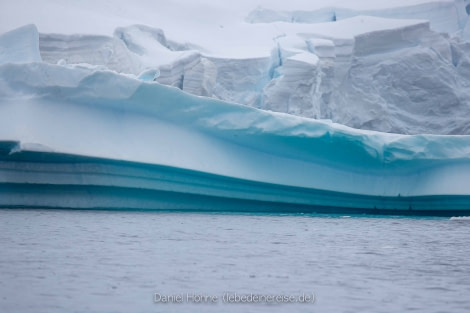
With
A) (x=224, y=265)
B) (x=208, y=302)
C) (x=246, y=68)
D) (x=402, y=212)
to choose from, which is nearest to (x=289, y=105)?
(x=246, y=68)

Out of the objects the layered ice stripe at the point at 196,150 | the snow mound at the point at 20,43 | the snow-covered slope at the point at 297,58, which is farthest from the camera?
the snow-covered slope at the point at 297,58

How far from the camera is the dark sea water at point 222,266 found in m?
3.18

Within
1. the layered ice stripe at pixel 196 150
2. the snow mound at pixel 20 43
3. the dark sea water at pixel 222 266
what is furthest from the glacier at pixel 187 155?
the snow mound at pixel 20 43

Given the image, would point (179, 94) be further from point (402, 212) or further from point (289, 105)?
point (289, 105)

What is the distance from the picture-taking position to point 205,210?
26.3 ft

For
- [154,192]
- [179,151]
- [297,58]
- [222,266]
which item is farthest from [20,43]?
[222,266]

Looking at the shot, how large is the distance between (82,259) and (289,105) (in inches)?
306

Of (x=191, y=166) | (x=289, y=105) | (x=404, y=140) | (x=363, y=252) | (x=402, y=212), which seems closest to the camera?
(x=363, y=252)

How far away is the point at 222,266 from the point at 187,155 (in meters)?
3.28

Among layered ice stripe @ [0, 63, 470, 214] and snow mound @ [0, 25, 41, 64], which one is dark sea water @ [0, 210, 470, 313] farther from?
snow mound @ [0, 25, 41, 64]

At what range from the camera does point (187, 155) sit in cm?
730

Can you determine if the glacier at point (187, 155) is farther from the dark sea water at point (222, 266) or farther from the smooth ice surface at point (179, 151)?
the dark sea water at point (222, 266)

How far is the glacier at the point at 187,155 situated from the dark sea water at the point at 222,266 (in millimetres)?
572

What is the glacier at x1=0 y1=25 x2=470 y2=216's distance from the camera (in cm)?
697
